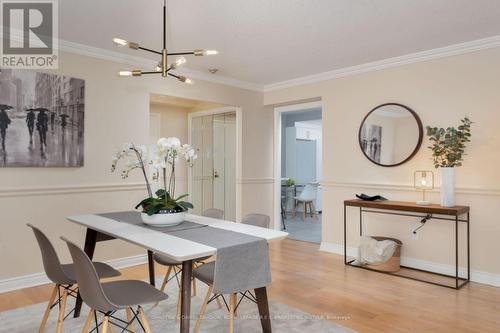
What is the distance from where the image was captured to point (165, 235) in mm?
2158

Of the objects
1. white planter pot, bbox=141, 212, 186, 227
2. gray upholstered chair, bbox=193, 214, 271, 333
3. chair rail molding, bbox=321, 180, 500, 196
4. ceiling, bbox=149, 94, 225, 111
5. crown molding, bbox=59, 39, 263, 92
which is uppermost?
crown molding, bbox=59, 39, 263, 92

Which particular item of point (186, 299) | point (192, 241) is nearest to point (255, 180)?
point (192, 241)

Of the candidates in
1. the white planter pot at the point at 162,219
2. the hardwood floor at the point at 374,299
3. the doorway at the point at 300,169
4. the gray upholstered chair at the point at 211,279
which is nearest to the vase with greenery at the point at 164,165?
the white planter pot at the point at 162,219

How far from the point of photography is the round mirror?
4045 millimetres

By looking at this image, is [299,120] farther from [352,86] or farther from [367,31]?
[367,31]

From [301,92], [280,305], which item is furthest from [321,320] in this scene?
[301,92]

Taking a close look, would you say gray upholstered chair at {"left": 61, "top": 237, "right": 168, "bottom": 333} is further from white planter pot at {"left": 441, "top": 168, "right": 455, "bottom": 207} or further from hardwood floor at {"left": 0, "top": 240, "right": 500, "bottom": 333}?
white planter pot at {"left": 441, "top": 168, "right": 455, "bottom": 207}

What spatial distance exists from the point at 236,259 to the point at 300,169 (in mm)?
6624

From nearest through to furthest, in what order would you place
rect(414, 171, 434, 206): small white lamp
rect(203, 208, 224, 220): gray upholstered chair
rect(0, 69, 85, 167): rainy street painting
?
rect(203, 208, 224, 220): gray upholstered chair
rect(0, 69, 85, 167): rainy street painting
rect(414, 171, 434, 206): small white lamp

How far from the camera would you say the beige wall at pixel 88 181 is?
3.35 metres

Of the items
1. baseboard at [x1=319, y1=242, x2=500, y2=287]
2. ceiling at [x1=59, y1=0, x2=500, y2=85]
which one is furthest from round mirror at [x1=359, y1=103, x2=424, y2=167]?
baseboard at [x1=319, y1=242, x2=500, y2=287]

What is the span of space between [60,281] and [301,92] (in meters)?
3.98

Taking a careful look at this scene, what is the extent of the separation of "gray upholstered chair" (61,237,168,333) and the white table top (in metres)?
0.27

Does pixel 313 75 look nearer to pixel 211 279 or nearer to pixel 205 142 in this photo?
pixel 205 142
